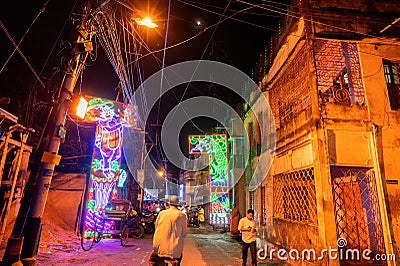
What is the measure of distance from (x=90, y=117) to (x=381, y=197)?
47.1ft

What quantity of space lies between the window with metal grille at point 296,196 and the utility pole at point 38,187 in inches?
315

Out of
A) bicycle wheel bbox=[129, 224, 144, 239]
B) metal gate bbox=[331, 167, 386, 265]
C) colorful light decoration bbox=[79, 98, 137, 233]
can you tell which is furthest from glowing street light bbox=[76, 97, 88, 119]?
bicycle wheel bbox=[129, 224, 144, 239]

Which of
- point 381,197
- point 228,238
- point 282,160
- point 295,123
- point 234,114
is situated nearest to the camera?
point 381,197

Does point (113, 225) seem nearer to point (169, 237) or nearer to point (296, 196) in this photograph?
point (296, 196)

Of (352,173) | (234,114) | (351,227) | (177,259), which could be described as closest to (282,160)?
(352,173)

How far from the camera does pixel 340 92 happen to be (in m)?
8.41

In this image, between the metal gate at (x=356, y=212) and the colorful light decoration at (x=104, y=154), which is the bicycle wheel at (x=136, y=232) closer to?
the colorful light decoration at (x=104, y=154)

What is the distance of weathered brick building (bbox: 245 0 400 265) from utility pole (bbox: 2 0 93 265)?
766 centimetres

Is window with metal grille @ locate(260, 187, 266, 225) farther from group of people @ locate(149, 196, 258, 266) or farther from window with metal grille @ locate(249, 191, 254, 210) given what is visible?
group of people @ locate(149, 196, 258, 266)

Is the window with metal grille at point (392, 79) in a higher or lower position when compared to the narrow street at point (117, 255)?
higher

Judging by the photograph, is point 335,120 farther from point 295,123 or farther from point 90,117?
point 90,117

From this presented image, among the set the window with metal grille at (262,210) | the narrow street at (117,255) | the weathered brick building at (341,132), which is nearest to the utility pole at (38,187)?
the narrow street at (117,255)

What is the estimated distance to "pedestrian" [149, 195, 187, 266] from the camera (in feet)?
15.7

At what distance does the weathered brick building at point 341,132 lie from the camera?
7.42 metres
